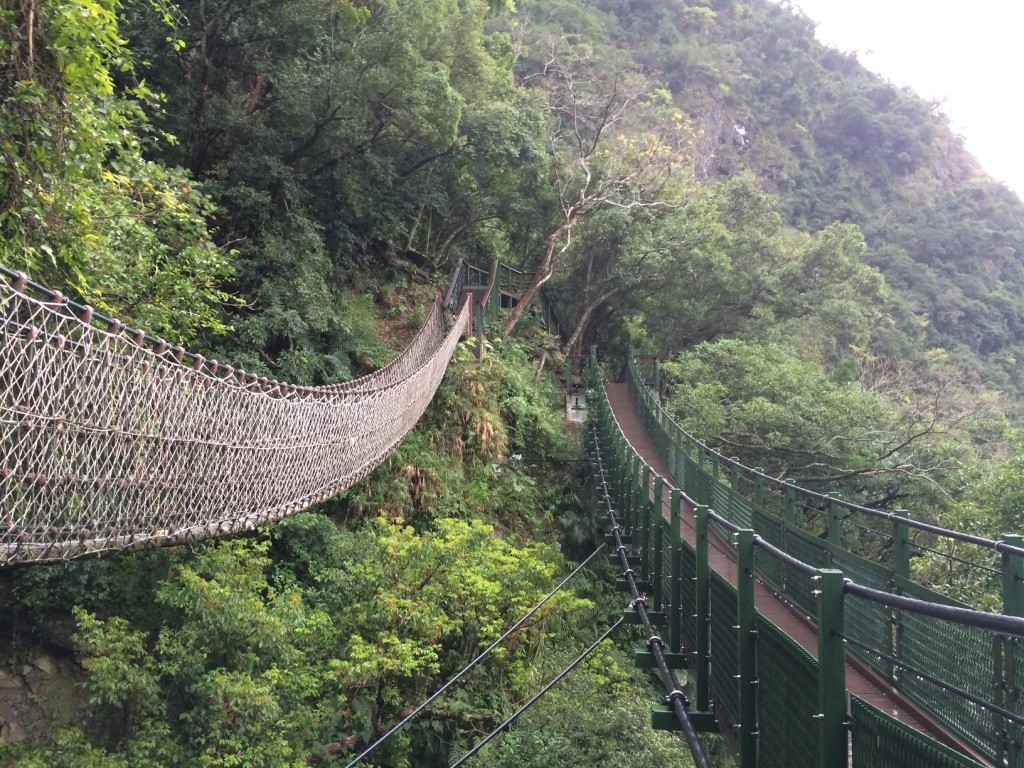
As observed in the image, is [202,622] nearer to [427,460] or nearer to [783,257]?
[427,460]

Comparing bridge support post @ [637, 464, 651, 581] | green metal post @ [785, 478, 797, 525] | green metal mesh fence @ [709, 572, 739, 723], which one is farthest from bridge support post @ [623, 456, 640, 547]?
green metal mesh fence @ [709, 572, 739, 723]

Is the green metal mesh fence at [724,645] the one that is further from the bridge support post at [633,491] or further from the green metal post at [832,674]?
the bridge support post at [633,491]

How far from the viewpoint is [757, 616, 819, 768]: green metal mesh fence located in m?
1.85

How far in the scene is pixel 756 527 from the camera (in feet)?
16.3

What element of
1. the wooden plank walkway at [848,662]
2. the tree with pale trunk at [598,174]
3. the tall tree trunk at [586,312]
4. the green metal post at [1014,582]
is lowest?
the wooden plank walkway at [848,662]

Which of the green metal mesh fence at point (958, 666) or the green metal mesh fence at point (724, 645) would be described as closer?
the green metal mesh fence at point (958, 666)

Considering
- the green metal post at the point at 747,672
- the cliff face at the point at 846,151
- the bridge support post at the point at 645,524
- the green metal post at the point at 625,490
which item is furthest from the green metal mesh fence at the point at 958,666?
the cliff face at the point at 846,151

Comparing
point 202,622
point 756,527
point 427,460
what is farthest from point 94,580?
point 756,527

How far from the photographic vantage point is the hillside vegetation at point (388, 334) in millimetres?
4914

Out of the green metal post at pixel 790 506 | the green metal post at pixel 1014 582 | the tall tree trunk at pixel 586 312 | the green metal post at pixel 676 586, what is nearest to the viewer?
the green metal post at pixel 1014 582

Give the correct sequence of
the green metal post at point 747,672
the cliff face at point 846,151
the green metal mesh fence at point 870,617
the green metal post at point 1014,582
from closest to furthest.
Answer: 1. the green metal post at point 747,672
2. the green metal post at point 1014,582
3. the green metal mesh fence at point 870,617
4. the cliff face at point 846,151

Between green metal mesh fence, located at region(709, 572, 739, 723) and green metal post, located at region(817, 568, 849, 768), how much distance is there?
81cm

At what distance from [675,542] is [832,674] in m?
2.01

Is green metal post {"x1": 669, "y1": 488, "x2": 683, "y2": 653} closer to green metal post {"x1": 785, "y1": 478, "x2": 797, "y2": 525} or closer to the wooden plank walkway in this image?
the wooden plank walkway
